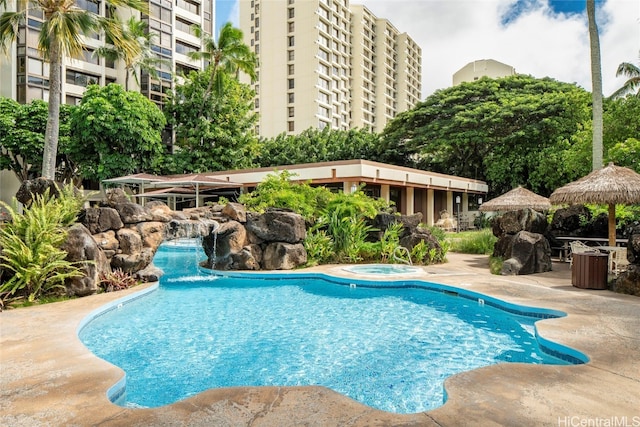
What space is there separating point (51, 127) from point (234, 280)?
6.65 m

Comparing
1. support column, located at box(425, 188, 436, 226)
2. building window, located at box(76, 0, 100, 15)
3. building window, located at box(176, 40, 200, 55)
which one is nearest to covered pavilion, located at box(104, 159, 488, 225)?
support column, located at box(425, 188, 436, 226)

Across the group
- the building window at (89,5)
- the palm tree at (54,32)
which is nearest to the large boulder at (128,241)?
the palm tree at (54,32)

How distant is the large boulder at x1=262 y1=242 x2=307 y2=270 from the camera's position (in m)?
11.5

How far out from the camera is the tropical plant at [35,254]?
6922mm

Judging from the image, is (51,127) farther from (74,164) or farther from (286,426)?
(74,164)

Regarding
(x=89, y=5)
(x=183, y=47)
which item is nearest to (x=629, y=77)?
(x=183, y=47)

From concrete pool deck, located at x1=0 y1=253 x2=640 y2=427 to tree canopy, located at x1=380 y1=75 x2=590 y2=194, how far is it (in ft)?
74.2

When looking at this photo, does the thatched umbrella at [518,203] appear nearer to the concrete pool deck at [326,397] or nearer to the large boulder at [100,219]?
the concrete pool deck at [326,397]

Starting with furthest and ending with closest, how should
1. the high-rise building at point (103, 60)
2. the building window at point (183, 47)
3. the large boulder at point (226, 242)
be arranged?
the building window at point (183, 47)
the high-rise building at point (103, 60)
the large boulder at point (226, 242)

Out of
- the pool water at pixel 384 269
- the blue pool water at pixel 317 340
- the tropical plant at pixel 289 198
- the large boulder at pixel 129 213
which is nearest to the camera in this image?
the blue pool water at pixel 317 340

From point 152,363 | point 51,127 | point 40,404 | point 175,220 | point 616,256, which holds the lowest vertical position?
point 152,363

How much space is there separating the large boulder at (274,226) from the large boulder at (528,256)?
5.68 metres

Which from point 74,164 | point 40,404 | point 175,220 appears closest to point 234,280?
point 175,220

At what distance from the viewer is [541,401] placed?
320 centimetres
